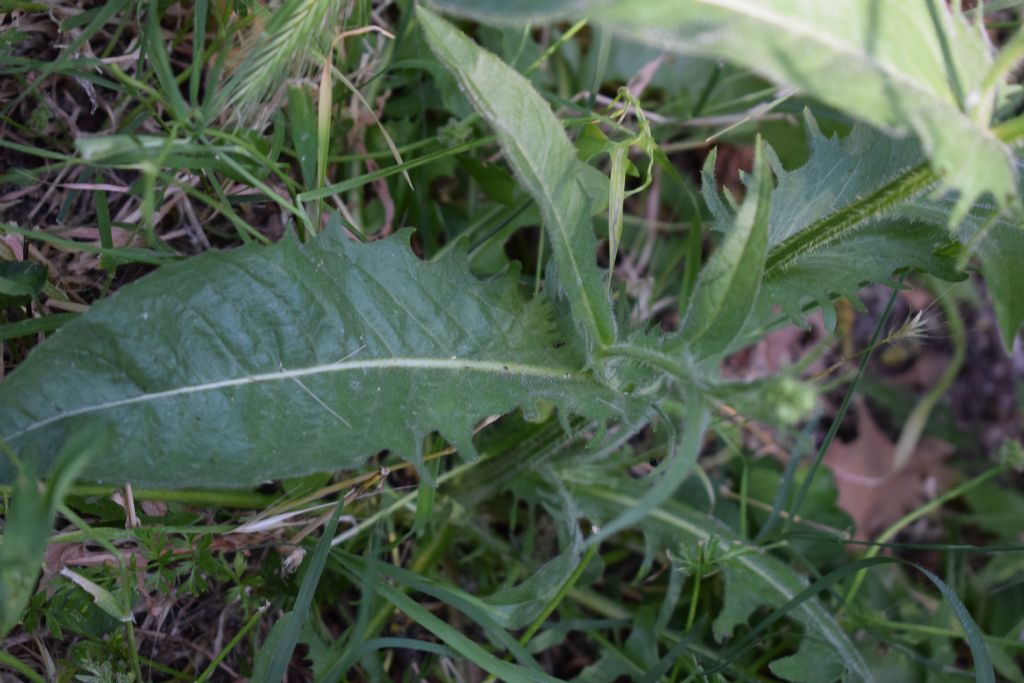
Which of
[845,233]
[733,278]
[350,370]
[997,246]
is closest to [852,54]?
[733,278]

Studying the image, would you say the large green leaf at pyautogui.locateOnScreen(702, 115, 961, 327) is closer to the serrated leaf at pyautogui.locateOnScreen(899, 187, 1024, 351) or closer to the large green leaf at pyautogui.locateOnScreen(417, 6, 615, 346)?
the serrated leaf at pyautogui.locateOnScreen(899, 187, 1024, 351)

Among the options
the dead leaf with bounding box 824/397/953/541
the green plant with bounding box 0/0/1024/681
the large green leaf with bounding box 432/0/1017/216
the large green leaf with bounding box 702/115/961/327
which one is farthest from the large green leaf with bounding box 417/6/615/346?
the dead leaf with bounding box 824/397/953/541

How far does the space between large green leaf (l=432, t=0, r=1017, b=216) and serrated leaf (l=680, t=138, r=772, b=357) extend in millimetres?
144

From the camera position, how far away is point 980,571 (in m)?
2.84

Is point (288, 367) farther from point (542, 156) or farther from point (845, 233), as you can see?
point (845, 233)

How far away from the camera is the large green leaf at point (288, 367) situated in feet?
4.55

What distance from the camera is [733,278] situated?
4.24 feet

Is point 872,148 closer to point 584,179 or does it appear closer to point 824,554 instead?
point 584,179

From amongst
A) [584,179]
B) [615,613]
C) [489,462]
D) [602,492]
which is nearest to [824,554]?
[615,613]

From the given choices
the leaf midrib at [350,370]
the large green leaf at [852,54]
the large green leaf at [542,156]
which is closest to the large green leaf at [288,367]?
the leaf midrib at [350,370]

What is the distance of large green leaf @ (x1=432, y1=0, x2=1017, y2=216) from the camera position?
1057 mm

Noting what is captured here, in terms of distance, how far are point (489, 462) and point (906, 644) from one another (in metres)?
1.24

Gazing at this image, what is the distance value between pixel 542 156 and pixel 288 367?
0.57 metres

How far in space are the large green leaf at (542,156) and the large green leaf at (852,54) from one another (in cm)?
13
